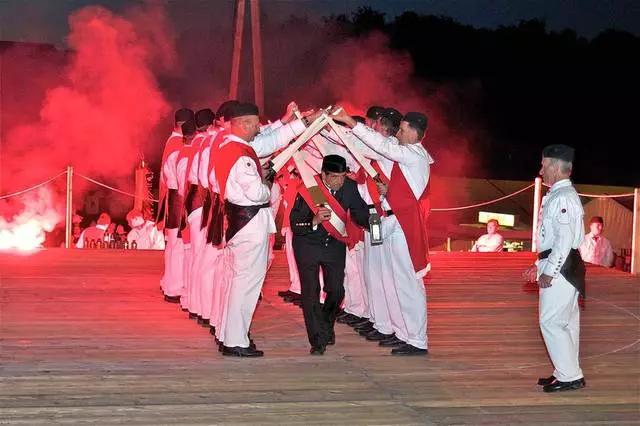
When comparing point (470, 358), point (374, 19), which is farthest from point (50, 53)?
point (470, 358)

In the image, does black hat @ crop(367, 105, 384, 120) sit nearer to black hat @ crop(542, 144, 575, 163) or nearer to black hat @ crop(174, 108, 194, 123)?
black hat @ crop(174, 108, 194, 123)

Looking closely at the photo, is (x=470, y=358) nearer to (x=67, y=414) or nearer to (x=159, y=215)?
(x=67, y=414)

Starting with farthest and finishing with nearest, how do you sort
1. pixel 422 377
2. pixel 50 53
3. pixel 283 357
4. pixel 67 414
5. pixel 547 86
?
pixel 547 86 < pixel 50 53 < pixel 283 357 < pixel 422 377 < pixel 67 414

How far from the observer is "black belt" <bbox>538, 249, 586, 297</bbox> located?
6617 millimetres

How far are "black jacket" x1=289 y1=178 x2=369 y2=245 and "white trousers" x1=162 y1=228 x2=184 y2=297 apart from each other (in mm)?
2414

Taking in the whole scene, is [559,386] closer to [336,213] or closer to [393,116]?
[336,213]

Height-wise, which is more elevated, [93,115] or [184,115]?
[93,115]

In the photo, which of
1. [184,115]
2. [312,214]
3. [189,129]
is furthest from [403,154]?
[184,115]

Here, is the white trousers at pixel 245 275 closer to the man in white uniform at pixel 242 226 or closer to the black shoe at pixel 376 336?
the man in white uniform at pixel 242 226

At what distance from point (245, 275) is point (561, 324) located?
227 cm

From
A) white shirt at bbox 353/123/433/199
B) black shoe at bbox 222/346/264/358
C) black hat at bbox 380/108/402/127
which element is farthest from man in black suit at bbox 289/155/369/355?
black hat at bbox 380/108/402/127

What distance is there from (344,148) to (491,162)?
22574 mm

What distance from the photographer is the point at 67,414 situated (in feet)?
19.6

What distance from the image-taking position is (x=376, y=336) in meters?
8.52
